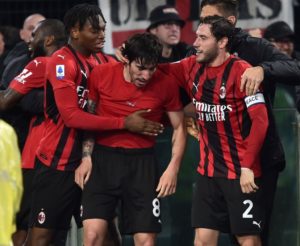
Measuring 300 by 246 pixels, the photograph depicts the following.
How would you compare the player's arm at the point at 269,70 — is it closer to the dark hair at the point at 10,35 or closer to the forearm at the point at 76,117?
the forearm at the point at 76,117

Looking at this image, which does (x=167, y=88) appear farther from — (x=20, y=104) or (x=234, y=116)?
(x=20, y=104)

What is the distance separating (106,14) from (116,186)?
4.27 metres

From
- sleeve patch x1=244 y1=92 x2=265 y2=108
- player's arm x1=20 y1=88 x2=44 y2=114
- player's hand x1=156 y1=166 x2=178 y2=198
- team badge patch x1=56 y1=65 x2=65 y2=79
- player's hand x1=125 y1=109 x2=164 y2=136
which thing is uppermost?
team badge patch x1=56 y1=65 x2=65 y2=79

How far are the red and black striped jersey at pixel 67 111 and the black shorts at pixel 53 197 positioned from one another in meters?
0.07

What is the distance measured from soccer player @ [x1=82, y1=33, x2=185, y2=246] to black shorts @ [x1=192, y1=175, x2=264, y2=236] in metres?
0.22

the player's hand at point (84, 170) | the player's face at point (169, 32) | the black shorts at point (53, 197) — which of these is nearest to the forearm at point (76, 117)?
the player's hand at point (84, 170)

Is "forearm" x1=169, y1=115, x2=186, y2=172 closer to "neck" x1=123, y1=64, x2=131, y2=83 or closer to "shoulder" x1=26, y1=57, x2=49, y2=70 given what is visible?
"neck" x1=123, y1=64, x2=131, y2=83

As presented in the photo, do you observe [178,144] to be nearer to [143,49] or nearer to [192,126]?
[192,126]

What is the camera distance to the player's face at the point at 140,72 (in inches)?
323

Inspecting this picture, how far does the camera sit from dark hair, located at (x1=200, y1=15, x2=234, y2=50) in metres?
8.29

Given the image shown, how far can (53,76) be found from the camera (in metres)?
8.52

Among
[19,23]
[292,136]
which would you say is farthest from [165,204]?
[19,23]

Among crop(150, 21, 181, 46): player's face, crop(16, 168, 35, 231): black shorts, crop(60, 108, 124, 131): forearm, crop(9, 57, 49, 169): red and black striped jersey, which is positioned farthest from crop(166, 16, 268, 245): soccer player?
crop(150, 21, 181, 46): player's face

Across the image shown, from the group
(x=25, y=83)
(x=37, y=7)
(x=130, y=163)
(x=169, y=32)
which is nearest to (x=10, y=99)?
(x=25, y=83)
